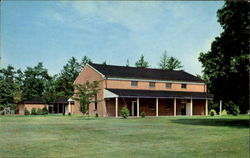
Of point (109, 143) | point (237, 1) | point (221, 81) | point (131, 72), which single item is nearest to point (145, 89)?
point (131, 72)

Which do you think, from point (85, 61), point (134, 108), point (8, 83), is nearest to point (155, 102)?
point (134, 108)

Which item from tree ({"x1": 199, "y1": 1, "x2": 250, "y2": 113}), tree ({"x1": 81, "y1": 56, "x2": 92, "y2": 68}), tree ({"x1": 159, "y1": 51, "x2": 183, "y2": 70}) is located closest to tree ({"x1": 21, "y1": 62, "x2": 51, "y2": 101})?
tree ({"x1": 81, "y1": 56, "x2": 92, "y2": 68})

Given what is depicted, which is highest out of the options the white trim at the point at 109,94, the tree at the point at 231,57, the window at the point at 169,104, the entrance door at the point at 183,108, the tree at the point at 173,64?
the tree at the point at 173,64

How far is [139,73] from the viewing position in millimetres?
47688

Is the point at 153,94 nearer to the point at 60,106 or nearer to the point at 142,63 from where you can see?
the point at 60,106

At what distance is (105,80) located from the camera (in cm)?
4322

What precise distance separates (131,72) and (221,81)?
23.0 meters

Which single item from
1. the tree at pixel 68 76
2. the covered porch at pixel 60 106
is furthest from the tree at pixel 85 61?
the covered porch at pixel 60 106

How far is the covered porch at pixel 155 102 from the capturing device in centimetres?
4166

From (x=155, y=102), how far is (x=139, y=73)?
469 centimetres

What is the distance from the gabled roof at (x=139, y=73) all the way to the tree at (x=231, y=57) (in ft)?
64.6

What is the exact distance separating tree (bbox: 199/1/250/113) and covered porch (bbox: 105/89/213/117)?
16.1 meters

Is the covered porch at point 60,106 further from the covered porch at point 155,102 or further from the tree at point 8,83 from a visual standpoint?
the tree at point 8,83

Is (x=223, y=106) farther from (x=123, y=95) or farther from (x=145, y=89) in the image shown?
(x=123, y=95)
